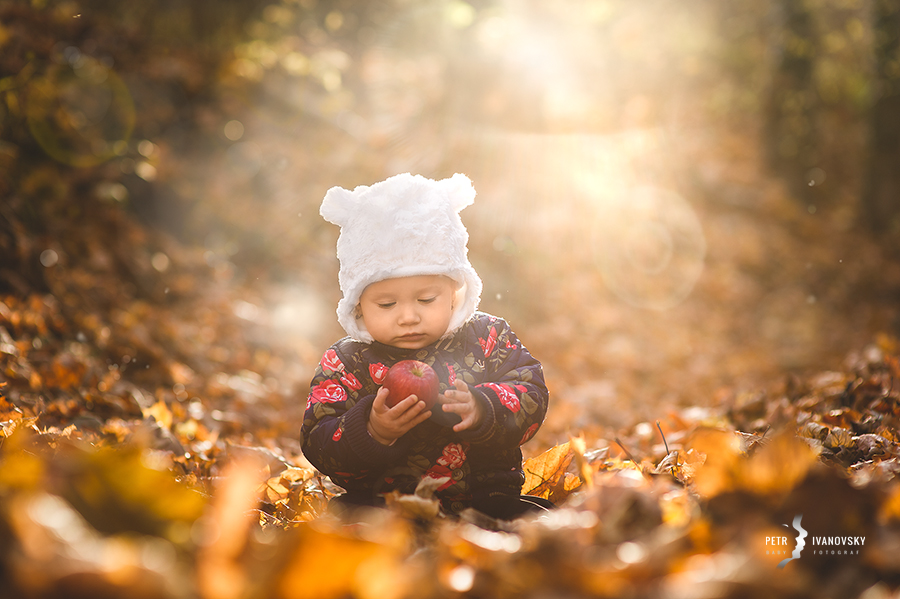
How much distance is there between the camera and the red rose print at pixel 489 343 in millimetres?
2492

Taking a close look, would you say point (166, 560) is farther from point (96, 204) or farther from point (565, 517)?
point (96, 204)

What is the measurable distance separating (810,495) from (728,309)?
29.4ft

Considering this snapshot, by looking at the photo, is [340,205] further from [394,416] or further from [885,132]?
[885,132]

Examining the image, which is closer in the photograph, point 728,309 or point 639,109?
point 728,309

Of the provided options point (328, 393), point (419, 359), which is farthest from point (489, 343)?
point (328, 393)

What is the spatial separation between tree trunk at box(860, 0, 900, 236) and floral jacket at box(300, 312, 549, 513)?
9296 mm

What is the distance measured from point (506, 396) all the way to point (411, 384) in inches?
15.4

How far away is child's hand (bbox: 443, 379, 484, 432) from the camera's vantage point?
2070 mm

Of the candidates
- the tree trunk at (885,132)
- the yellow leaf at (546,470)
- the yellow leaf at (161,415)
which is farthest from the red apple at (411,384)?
the tree trunk at (885,132)

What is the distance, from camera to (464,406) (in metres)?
2.08

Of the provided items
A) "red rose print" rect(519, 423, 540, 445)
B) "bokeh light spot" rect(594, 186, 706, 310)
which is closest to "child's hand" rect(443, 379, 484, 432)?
"red rose print" rect(519, 423, 540, 445)

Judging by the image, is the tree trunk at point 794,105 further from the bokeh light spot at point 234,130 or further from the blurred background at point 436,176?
the bokeh light spot at point 234,130

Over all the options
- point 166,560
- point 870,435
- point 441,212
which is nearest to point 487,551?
point 166,560

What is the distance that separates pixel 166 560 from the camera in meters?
1.01
